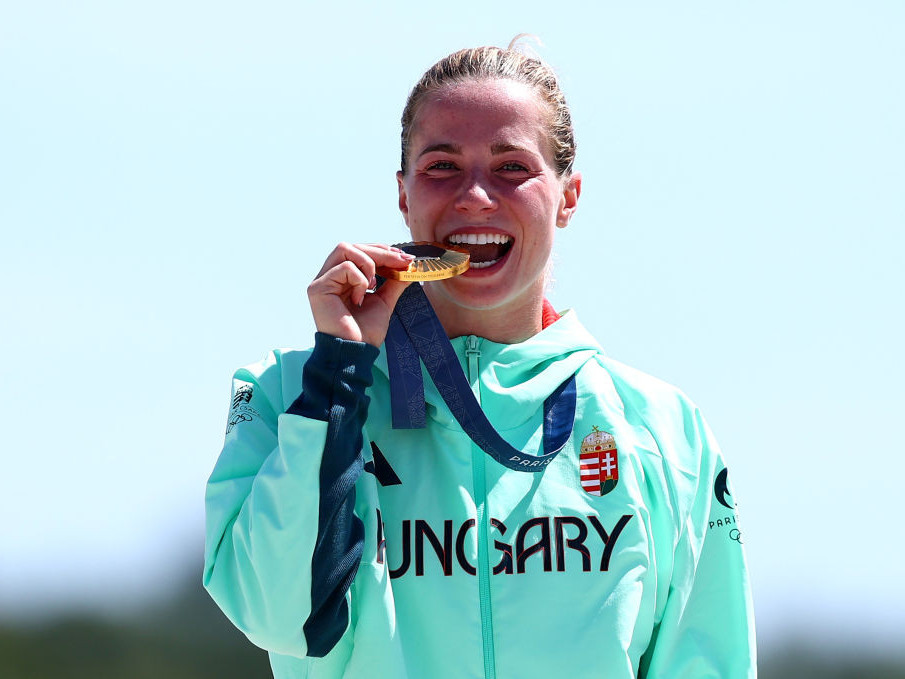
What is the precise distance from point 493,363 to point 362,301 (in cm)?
62

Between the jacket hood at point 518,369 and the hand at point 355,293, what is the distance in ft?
1.00

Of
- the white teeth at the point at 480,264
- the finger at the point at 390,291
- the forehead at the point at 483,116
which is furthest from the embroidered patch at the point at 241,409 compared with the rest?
the forehead at the point at 483,116

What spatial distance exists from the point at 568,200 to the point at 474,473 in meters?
1.21

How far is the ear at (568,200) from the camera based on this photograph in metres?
5.27

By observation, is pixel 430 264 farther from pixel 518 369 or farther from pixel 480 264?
pixel 518 369

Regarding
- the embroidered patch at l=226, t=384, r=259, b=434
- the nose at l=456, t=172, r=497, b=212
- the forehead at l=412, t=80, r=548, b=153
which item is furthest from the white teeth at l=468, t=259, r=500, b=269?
the embroidered patch at l=226, t=384, r=259, b=434

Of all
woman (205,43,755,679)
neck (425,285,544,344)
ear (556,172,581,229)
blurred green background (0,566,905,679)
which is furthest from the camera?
blurred green background (0,566,905,679)

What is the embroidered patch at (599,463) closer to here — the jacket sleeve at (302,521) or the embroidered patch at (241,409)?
the jacket sleeve at (302,521)

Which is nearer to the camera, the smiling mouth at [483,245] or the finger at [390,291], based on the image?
the finger at [390,291]

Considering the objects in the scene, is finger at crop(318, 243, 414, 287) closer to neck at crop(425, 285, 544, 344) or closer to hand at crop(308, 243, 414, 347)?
hand at crop(308, 243, 414, 347)

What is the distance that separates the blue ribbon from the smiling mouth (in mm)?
209

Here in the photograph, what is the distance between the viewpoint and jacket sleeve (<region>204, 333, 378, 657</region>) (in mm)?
4223

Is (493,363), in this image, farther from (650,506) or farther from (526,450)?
(650,506)

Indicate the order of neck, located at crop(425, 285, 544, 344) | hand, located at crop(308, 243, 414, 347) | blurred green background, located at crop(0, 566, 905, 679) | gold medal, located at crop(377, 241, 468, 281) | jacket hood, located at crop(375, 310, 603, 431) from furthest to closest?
blurred green background, located at crop(0, 566, 905, 679) → neck, located at crop(425, 285, 544, 344) → jacket hood, located at crop(375, 310, 603, 431) → gold medal, located at crop(377, 241, 468, 281) → hand, located at crop(308, 243, 414, 347)
